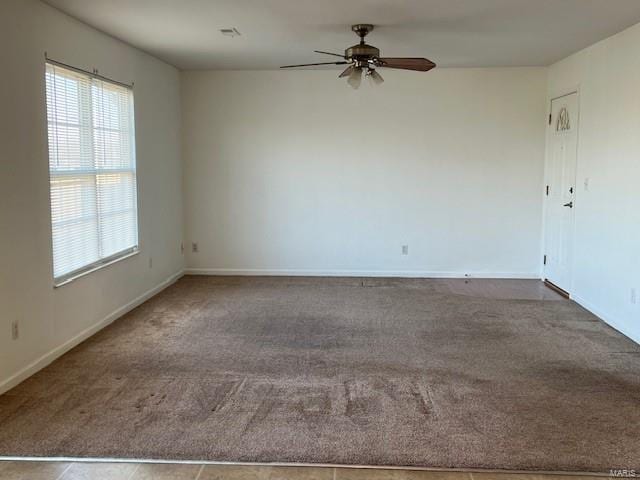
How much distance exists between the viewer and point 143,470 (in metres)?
2.74

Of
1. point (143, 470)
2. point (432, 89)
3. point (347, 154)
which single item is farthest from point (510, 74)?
point (143, 470)

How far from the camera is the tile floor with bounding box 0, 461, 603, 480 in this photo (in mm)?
2684

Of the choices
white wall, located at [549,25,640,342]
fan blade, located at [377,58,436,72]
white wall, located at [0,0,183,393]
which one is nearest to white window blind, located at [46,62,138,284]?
white wall, located at [0,0,183,393]

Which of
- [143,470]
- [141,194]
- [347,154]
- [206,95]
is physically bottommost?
[143,470]

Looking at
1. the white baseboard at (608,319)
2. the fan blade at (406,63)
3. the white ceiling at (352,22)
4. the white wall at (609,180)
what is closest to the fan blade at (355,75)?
the fan blade at (406,63)

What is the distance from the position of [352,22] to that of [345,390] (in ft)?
9.04

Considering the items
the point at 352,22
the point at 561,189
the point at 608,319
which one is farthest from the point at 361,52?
the point at 608,319

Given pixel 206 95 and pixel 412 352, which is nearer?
pixel 412 352

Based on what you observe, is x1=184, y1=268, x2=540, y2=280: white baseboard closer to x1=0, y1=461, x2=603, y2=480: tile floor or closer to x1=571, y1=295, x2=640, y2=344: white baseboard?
x1=571, y1=295, x2=640, y2=344: white baseboard

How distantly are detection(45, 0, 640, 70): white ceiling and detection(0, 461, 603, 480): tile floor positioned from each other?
9.56ft

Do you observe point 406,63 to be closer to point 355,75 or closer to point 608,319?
point 355,75

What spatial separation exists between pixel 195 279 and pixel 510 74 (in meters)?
4.43

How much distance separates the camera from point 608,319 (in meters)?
5.15

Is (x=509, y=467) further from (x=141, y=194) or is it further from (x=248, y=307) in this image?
(x=141, y=194)
